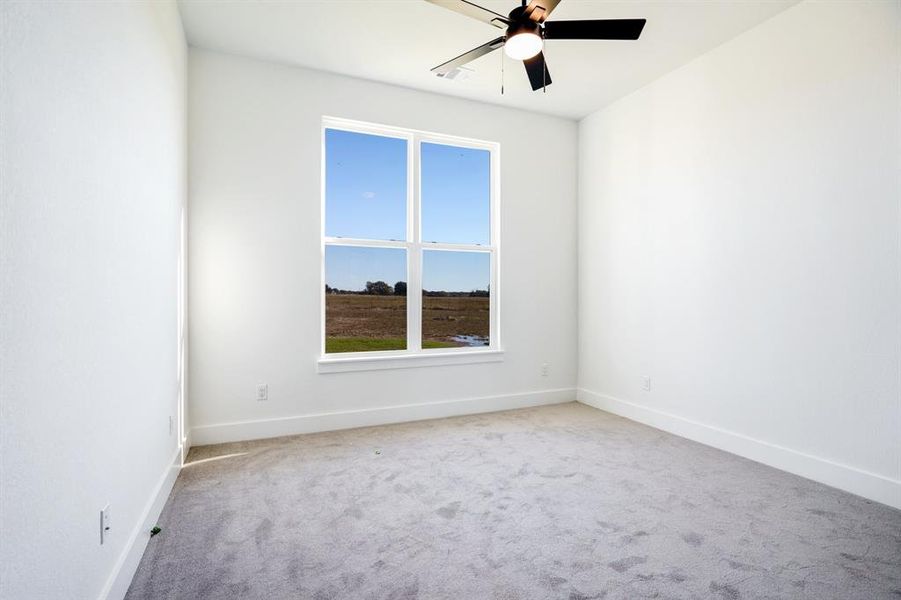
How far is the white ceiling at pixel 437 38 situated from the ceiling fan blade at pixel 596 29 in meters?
0.68

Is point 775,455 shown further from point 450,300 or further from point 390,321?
point 390,321

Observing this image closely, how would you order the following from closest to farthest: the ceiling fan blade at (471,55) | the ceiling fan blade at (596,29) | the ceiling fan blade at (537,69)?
the ceiling fan blade at (596,29) → the ceiling fan blade at (471,55) → the ceiling fan blade at (537,69)

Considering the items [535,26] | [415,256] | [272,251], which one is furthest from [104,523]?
[415,256]

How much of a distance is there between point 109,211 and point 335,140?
2610mm

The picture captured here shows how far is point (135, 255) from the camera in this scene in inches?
74.9

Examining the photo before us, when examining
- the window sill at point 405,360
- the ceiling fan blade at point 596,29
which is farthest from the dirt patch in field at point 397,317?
the ceiling fan blade at point 596,29

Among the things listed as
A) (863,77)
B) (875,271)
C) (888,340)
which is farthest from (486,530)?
(863,77)

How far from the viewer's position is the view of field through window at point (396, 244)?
13.0ft

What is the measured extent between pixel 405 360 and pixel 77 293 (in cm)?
285

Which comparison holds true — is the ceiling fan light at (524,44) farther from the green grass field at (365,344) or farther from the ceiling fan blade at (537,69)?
the green grass field at (365,344)

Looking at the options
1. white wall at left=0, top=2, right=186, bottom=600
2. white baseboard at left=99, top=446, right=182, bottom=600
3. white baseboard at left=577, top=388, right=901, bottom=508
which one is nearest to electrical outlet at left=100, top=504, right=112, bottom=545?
white wall at left=0, top=2, right=186, bottom=600

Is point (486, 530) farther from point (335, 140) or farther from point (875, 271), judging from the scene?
point (335, 140)

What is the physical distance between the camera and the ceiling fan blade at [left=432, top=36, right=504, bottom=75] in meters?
2.44

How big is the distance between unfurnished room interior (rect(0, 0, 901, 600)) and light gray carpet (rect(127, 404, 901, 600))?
2 centimetres
